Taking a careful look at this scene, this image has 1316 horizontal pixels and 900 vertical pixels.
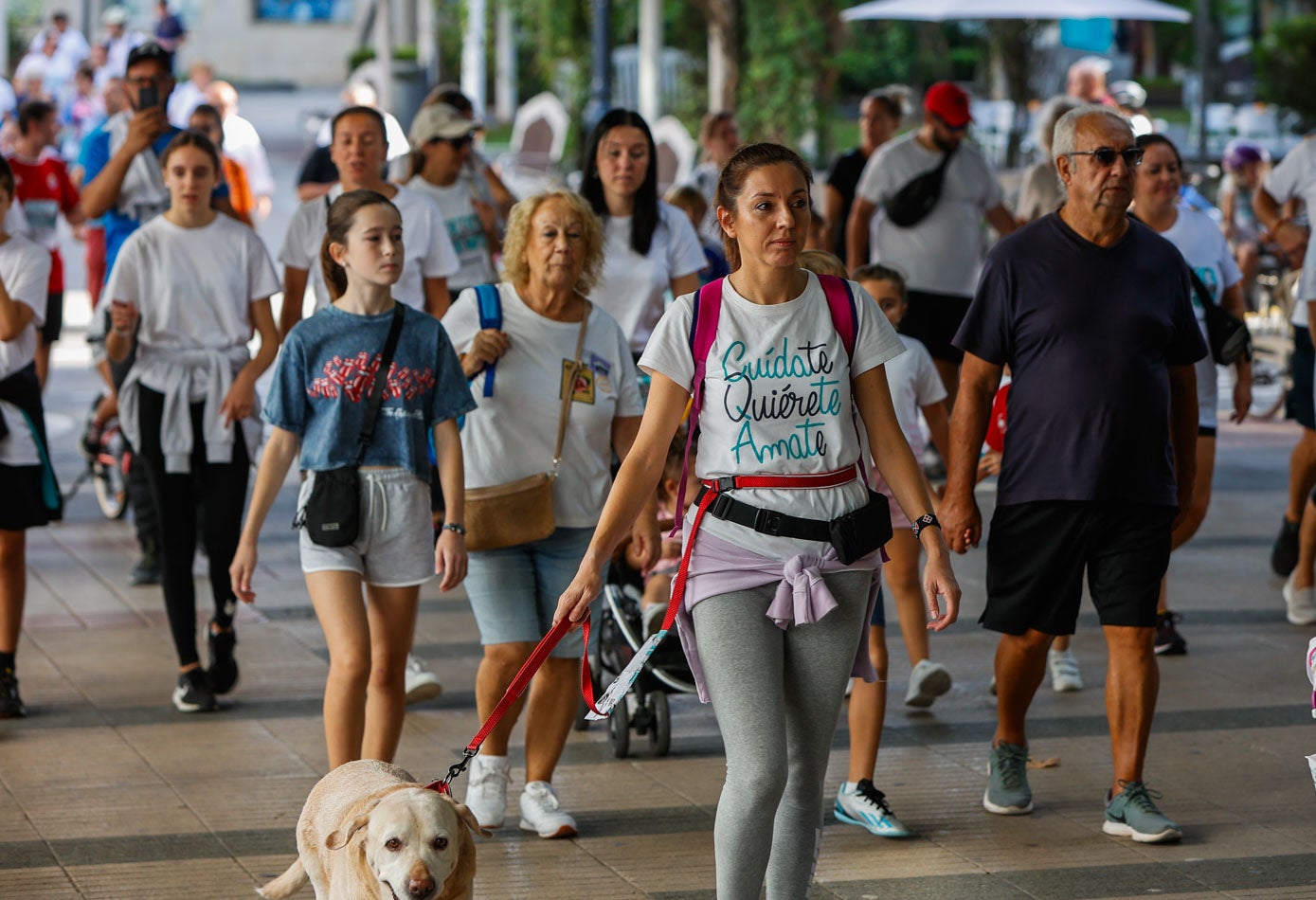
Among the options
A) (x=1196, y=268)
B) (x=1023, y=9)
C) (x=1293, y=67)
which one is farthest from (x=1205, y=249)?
(x=1293, y=67)

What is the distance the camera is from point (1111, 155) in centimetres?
563

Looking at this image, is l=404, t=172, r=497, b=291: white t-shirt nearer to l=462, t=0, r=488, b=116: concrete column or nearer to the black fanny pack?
the black fanny pack

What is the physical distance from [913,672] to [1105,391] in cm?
185

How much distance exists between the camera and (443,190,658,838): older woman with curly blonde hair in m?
5.87

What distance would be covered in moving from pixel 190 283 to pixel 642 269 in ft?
5.56

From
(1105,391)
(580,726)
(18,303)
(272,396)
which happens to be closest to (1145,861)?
(1105,391)

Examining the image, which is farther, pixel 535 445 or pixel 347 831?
pixel 535 445

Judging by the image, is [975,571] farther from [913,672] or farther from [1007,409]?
[1007,409]

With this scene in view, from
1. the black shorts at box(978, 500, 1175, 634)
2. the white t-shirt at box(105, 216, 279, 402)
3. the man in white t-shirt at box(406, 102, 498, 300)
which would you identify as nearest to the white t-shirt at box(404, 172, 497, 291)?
the man in white t-shirt at box(406, 102, 498, 300)

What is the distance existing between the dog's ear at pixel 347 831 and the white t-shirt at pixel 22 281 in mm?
3731

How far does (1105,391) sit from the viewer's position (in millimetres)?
5641

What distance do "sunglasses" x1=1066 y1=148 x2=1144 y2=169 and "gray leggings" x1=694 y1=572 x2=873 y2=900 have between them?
173 cm

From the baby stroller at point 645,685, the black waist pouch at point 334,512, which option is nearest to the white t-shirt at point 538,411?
the black waist pouch at point 334,512

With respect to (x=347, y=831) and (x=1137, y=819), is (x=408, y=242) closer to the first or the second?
(x=1137, y=819)
